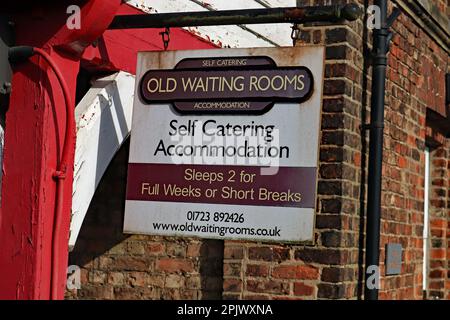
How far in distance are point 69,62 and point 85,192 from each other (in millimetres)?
609

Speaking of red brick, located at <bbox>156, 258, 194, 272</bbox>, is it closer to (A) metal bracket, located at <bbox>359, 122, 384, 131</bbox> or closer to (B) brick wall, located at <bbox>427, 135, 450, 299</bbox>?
(A) metal bracket, located at <bbox>359, 122, 384, 131</bbox>

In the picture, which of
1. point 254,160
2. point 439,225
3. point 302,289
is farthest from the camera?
point 439,225

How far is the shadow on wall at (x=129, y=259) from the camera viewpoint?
5520mm

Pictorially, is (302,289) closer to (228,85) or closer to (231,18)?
(228,85)

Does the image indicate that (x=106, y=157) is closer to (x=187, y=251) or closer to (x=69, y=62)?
(x=69, y=62)

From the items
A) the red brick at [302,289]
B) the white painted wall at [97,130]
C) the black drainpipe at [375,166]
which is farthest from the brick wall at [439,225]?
the white painted wall at [97,130]

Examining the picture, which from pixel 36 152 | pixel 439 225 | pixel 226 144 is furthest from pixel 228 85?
pixel 439 225

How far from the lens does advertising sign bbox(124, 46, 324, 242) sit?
3822 mm

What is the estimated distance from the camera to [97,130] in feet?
13.5

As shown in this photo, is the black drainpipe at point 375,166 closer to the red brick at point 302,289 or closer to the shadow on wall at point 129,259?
the red brick at point 302,289

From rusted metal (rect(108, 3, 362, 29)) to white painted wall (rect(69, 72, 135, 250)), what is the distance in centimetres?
35

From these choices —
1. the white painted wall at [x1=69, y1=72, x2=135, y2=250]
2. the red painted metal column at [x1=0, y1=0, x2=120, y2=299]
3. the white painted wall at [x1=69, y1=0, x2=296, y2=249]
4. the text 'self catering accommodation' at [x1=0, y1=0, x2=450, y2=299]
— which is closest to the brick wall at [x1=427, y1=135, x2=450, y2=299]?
the text 'self catering accommodation' at [x1=0, y1=0, x2=450, y2=299]

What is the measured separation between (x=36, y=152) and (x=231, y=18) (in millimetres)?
977
